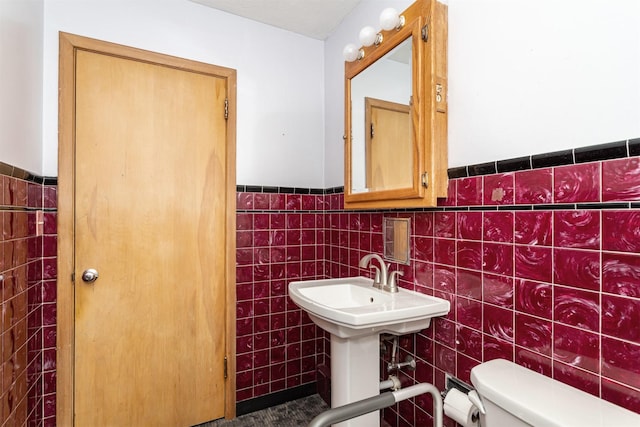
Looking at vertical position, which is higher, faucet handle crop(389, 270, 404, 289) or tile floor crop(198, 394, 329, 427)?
faucet handle crop(389, 270, 404, 289)

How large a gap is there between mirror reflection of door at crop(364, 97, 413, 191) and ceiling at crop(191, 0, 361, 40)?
26.1 inches

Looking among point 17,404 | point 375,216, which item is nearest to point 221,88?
point 375,216

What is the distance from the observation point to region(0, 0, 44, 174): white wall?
113cm

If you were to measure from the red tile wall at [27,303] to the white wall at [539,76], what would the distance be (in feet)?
5.56

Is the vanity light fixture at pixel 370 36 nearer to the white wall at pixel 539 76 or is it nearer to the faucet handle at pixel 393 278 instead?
the white wall at pixel 539 76

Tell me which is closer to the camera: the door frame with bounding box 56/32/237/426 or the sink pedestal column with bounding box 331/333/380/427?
the sink pedestal column with bounding box 331/333/380/427

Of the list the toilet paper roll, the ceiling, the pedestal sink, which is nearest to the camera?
the toilet paper roll

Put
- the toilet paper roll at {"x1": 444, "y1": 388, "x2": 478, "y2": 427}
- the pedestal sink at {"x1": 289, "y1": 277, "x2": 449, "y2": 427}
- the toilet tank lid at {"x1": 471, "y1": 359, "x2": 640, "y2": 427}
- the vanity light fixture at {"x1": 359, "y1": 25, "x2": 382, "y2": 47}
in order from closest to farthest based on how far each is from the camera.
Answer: the toilet tank lid at {"x1": 471, "y1": 359, "x2": 640, "y2": 427}
the toilet paper roll at {"x1": 444, "y1": 388, "x2": 478, "y2": 427}
the pedestal sink at {"x1": 289, "y1": 277, "x2": 449, "y2": 427}
the vanity light fixture at {"x1": 359, "y1": 25, "x2": 382, "y2": 47}

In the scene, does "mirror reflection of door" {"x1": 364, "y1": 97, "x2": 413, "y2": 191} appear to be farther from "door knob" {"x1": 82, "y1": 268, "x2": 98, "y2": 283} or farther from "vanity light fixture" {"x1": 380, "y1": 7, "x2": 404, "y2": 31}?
"door knob" {"x1": 82, "y1": 268, "x2": 98, "y2": 283}

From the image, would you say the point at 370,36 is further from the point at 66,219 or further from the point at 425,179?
the point at 66,219

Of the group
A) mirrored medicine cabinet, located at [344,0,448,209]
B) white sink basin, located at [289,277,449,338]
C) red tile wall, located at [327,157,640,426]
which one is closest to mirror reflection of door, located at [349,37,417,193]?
mirrored medicine cabinet, located at [344,0,448,209]

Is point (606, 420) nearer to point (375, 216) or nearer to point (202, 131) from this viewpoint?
point (375, 216)

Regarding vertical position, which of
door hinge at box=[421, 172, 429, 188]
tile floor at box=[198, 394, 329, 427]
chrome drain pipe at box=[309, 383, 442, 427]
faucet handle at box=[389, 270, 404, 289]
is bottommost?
tile floor at box=[198, 394, 329, 427]

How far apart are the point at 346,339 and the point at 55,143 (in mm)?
1657
